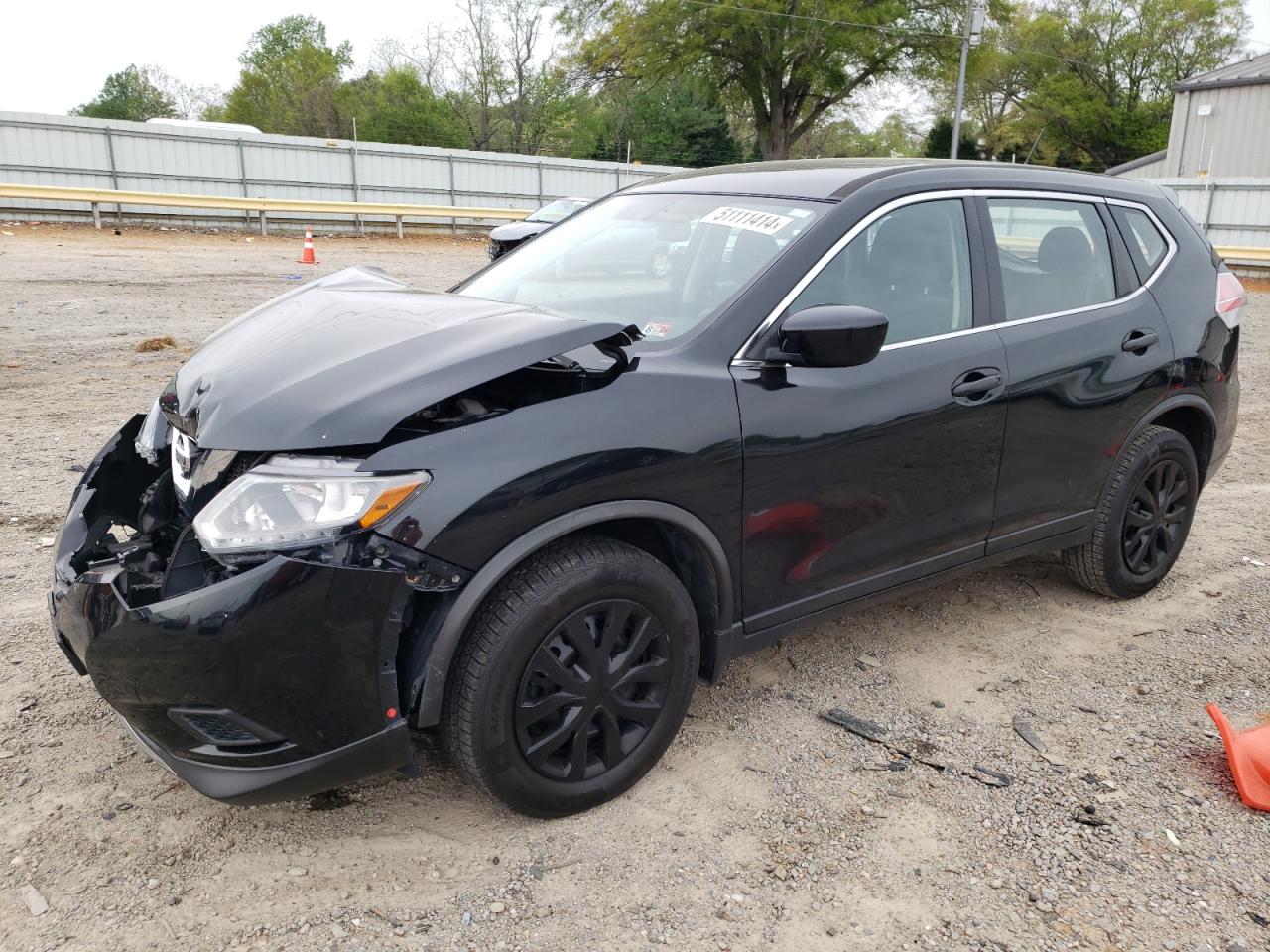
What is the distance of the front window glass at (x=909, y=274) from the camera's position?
3.13 meters

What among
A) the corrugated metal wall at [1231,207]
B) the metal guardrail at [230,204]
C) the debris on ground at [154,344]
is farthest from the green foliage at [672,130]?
the debris on ground at [154,344]


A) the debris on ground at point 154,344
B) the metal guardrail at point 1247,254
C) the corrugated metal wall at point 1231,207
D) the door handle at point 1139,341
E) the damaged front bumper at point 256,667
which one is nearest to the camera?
the damaged front bumper at point 256,667

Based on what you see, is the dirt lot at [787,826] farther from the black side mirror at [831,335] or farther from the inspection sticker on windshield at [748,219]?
the inspection sticker on windshield at [748,219]

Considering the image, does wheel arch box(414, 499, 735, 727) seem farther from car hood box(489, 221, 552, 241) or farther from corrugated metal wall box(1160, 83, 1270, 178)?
corrugated metal wall box(1160, 83, 1270, 178)

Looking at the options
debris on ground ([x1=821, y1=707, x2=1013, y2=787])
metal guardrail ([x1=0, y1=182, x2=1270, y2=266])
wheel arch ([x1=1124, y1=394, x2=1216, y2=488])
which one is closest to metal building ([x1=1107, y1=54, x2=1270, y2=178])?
metal guardrail ([x1=0, y1=182, x2=1270, y2=266])

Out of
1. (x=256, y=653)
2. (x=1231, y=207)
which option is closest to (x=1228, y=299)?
(x=256, y=653)

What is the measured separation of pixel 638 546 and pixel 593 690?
43cm

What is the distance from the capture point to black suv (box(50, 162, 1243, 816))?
2.29 metres

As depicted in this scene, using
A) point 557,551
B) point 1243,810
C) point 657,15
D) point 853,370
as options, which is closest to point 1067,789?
point 1243,810

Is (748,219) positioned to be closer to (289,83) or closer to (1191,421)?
(1191,421)

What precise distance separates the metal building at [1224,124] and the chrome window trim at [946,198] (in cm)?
3343

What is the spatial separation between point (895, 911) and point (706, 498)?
1.14 m

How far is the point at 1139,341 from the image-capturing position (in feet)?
12.8

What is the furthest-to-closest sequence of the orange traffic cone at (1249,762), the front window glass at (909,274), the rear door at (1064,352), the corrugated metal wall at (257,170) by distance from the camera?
the corrugated metal wall at (257,170), the rear door at (1064,352), the front window glass at (909,274), the orange traffic cone at (1249,762)
